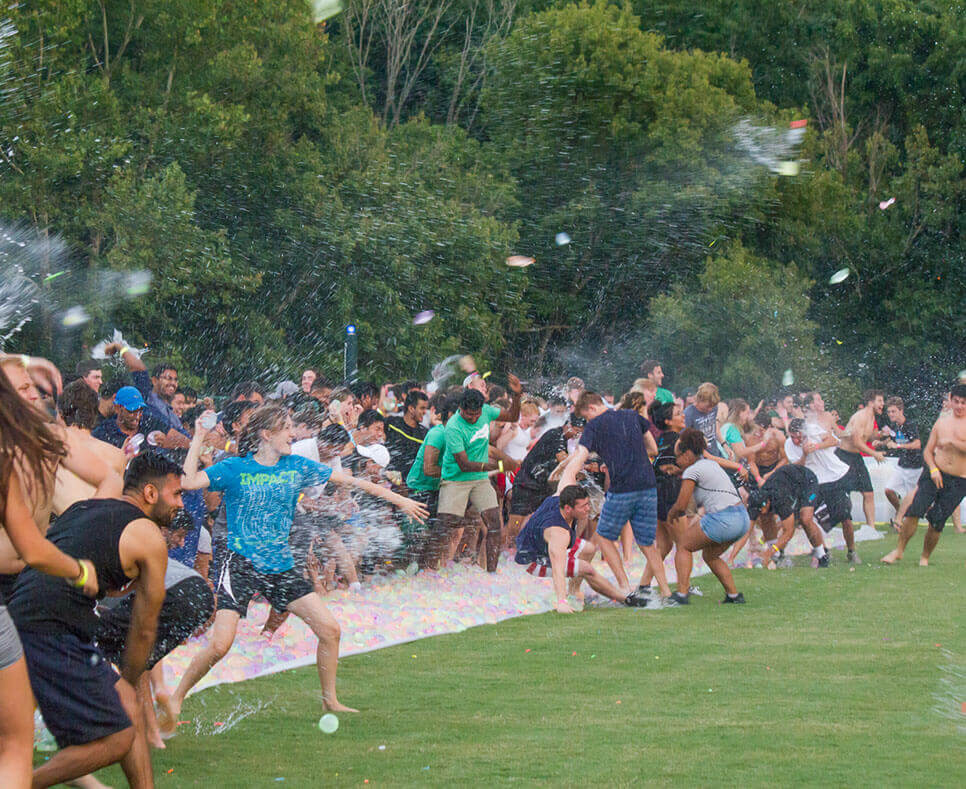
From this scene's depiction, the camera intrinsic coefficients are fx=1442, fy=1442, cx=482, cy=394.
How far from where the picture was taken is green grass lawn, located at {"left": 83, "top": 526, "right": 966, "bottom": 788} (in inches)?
235

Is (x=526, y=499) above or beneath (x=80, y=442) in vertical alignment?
beneath

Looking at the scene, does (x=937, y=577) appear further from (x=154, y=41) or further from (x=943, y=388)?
(x=943, y=388)

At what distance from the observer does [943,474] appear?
13852 millimetres

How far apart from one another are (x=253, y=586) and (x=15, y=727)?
2.72 meters

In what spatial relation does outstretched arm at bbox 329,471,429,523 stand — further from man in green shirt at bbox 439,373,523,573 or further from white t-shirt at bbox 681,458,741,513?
man in green shirt at bbox 439,373,523,573

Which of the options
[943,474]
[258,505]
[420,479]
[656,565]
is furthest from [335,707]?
[943,474]

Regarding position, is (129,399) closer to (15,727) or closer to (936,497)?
(15,727)

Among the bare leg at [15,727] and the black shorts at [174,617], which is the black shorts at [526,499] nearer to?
the black shorts at [174,617]

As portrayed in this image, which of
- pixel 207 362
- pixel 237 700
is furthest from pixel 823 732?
pixel 207 362

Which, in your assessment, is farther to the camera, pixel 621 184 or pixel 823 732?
pixel 621 184

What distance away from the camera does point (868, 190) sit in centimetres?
4216

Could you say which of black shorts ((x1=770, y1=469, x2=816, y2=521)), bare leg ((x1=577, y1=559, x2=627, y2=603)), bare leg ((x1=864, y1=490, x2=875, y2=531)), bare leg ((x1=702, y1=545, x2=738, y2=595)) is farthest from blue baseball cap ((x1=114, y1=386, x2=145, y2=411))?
bare leg ((x1=864, y1=490, x2=875, y2=531))

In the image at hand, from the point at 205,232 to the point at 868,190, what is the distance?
23198 mm

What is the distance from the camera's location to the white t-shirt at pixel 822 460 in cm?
1520
